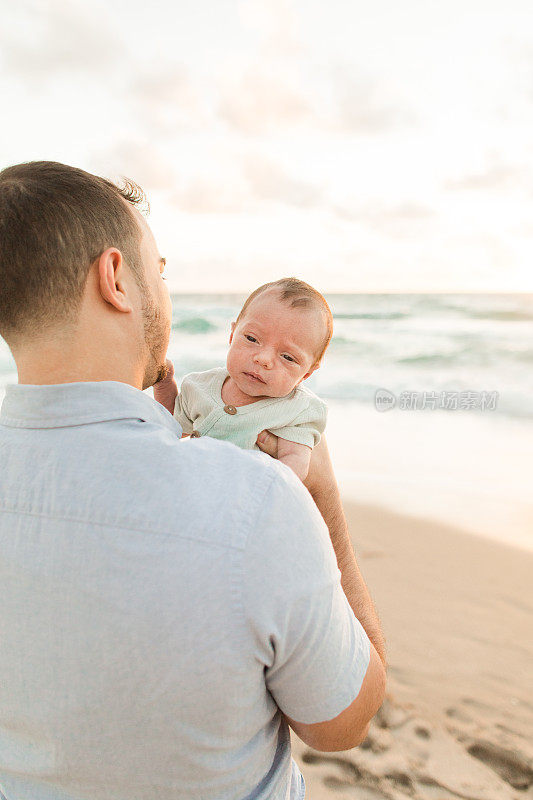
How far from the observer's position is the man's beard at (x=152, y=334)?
4.50 ft

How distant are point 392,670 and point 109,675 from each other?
3177 mm

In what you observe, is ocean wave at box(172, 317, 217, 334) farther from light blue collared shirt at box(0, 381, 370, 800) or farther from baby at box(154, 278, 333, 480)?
light blue collared shirt at box(0, 381, 370, 800)

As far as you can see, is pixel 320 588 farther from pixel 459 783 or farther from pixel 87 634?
pixel 459 783

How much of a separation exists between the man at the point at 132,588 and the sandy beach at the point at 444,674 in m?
2.09

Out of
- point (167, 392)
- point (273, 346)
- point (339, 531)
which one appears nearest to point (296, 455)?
point (339, 531)

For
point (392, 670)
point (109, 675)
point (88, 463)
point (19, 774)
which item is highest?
point (88, 463)

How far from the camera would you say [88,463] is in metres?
1.02

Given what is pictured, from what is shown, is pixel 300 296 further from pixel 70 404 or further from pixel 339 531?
pixel 70 404

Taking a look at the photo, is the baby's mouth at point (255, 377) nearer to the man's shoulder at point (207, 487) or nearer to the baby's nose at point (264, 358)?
the baby's nose at point (264, 358)

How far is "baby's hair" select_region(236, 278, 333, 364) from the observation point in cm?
234

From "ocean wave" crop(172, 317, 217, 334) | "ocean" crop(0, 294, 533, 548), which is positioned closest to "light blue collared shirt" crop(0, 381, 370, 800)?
"ocean" crop(0, 294, 533, 548)

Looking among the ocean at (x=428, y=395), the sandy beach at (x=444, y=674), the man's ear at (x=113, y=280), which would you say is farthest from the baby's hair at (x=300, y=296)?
the ocean at (x=428, y=395)

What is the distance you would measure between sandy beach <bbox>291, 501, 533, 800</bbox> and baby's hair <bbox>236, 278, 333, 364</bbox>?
1.98 meters

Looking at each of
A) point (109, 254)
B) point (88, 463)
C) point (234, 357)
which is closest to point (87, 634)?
point (88, 463)
